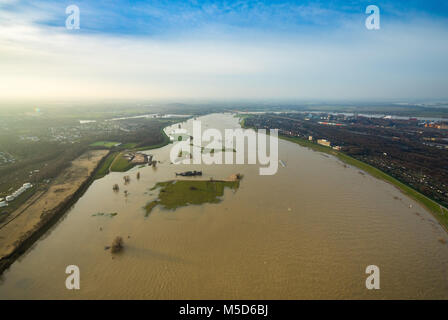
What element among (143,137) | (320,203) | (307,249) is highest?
(143,137)

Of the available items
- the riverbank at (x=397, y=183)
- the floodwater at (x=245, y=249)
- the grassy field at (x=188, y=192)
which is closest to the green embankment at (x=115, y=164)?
the floodwater at (x=245, y=249)

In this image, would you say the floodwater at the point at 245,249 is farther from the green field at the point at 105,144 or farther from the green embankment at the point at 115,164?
the green field at the point at 105,144

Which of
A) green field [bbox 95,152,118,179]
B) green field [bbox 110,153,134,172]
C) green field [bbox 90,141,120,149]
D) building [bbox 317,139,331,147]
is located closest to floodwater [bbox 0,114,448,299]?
green field [bbox 95,152,118,179]

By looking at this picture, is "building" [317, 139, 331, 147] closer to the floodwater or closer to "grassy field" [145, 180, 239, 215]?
the floodwater

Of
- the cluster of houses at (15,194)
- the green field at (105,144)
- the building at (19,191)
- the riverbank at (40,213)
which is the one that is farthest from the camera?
the green field at (105,144)
